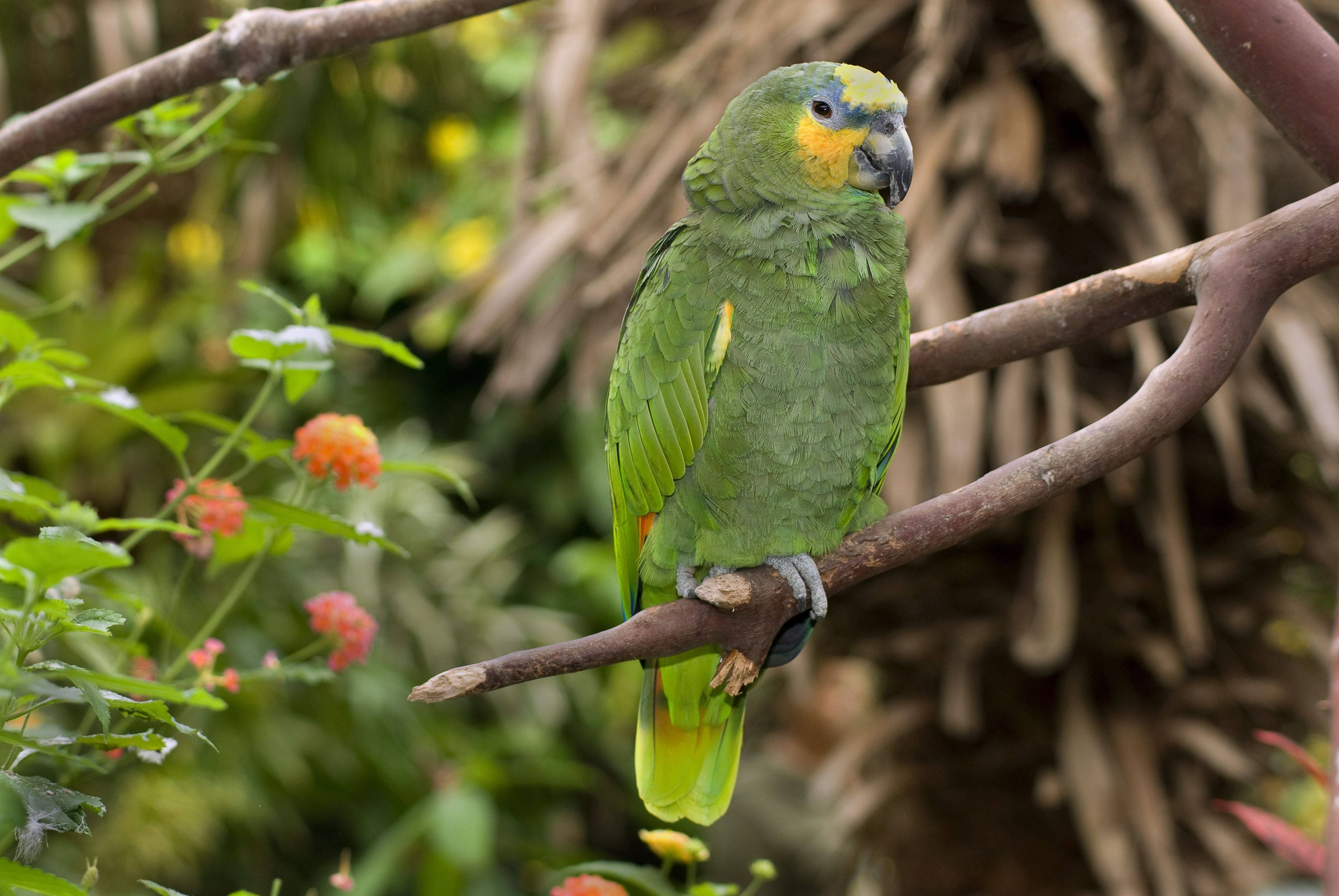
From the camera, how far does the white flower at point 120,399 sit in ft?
2.90

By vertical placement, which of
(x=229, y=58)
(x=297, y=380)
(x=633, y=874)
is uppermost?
(x=229, y=58)

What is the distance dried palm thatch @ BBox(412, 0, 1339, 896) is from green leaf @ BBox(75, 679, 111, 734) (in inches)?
53.6

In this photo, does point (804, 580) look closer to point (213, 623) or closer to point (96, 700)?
point (213, 623)

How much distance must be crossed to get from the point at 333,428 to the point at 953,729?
1440 mm

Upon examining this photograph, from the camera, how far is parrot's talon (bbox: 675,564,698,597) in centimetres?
120

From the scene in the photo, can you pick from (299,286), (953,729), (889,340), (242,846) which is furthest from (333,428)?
(299,286)

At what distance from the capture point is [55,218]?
103cm

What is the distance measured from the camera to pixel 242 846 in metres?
2.76

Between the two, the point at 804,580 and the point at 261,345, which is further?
the point at 804,580

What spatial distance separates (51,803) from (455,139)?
3.44 m

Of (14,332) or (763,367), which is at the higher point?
(14,332)

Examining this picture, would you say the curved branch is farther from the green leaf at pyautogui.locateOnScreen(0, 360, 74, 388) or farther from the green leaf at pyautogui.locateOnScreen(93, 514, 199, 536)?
the green leaf at pyautogui.locateOnScreen(0, 360, 74, 388)

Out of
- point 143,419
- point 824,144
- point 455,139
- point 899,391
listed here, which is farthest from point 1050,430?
point 455,139

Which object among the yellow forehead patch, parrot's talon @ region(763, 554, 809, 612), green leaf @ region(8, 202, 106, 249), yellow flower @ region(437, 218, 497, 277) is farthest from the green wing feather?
yellow flower @ region(437, 218, 497, 277)
